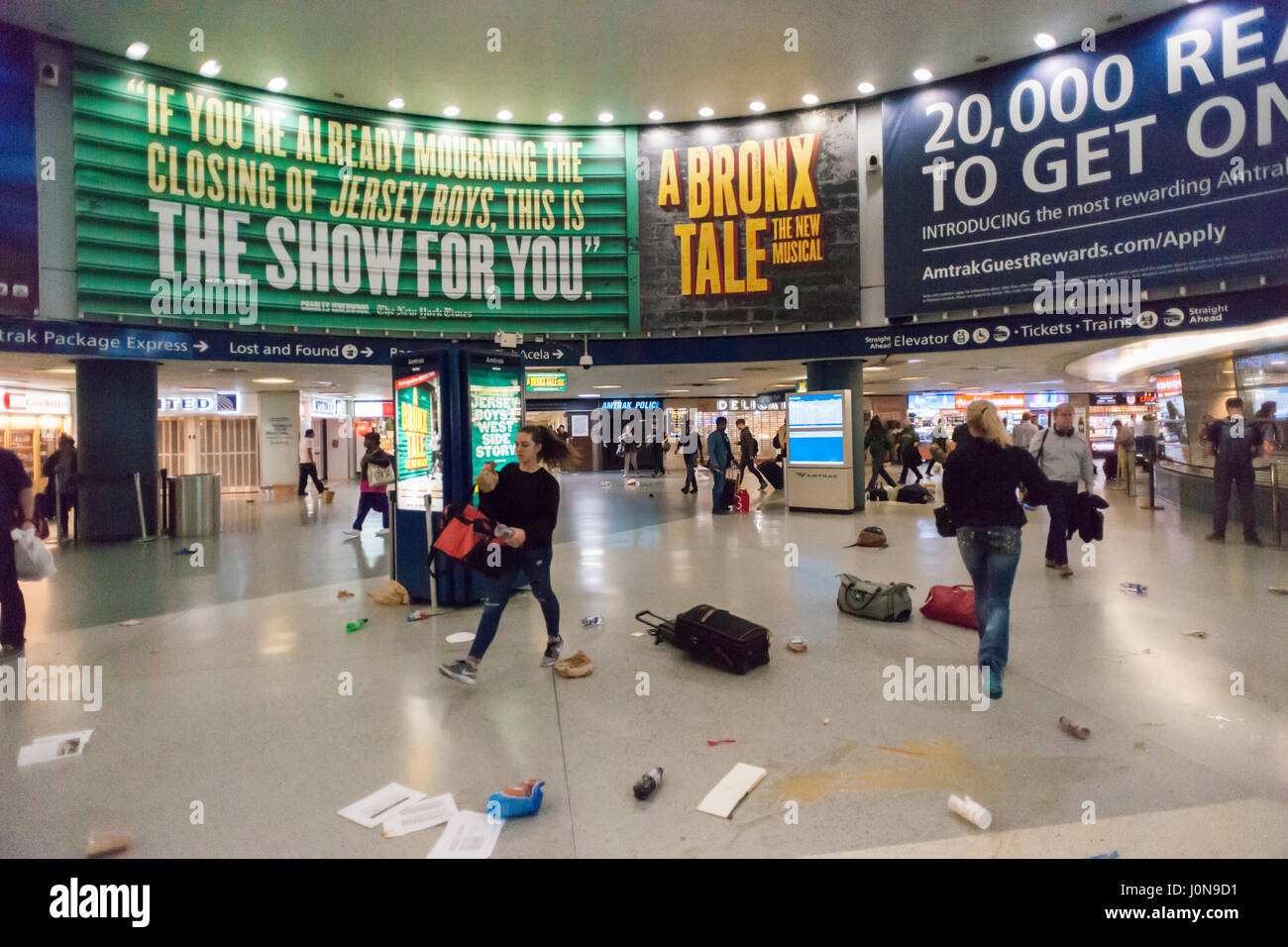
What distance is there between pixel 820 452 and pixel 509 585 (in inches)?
398

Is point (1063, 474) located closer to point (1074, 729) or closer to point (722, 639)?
point (1074, 729)

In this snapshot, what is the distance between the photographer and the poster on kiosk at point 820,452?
13.4 meters

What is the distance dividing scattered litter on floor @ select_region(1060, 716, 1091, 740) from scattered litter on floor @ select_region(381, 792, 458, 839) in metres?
3.15

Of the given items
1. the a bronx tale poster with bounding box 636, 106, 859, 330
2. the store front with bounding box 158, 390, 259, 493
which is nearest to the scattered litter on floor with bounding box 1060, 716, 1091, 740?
the a bronx tale poster with bounding box 636, 106, 859, 330

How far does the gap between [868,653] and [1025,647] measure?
116 centimetres

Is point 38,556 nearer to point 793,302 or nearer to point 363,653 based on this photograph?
point 363,653

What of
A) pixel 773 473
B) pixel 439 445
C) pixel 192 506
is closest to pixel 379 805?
pixel 439 445

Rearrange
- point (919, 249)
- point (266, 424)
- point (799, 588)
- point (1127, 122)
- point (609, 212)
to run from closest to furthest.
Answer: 1. point (799, 588)
2. point (1127, 122)
3. point (919, 249)
4. point (609, 212)
5. point (266, 424)

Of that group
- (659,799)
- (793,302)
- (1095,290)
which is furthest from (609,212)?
(659,799)

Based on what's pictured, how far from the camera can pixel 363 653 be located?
5277mm

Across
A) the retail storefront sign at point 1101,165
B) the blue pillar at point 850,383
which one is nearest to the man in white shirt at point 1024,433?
A: the blue pillar at point 850,383

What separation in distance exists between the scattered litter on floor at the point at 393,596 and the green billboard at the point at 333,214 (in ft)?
23.3

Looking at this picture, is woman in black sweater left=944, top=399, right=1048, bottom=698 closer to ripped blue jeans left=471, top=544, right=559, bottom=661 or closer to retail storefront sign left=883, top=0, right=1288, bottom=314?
ripped blue jeans left=471, top=544, right=559, bottom=661

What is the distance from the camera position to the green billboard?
10.9 m
